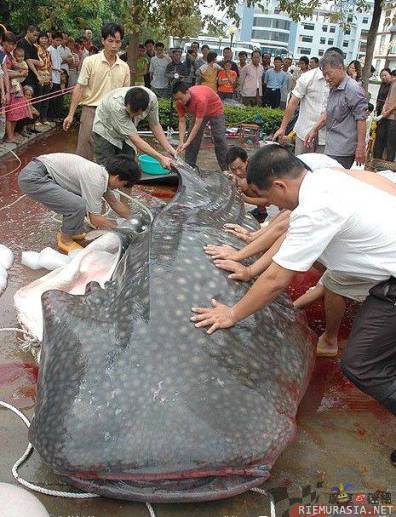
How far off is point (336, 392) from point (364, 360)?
2.44 ft

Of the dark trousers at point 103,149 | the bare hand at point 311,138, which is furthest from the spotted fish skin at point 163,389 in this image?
the bare hand at point 311,138

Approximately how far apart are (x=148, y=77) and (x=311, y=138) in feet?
37.6

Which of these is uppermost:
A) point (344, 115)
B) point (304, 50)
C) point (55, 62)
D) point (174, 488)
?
point (344, 115)

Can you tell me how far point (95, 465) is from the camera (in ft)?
7.66

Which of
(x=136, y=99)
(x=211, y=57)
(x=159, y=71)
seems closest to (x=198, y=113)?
(x=136, y=99)

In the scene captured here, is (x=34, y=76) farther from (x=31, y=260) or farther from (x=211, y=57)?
(x=31, y=260)

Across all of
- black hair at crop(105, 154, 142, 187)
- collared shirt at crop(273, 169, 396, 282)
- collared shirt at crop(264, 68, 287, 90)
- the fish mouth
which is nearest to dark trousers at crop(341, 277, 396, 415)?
collared shirt at crop(273, 169, 396, 282)

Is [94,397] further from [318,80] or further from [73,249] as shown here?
[318,80]

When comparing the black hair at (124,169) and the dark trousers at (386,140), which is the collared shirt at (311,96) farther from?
the dark trousers at (386,140)

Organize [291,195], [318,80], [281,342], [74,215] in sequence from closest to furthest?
[291,195] → [281,342] → [74,215] → [318,80]

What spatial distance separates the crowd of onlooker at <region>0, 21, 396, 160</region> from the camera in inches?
387

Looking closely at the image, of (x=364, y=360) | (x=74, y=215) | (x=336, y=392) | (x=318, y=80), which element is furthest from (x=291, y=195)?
(x=318, y=80)

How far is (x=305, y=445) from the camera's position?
316 cm

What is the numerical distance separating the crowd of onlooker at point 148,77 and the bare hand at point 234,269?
454 cm
